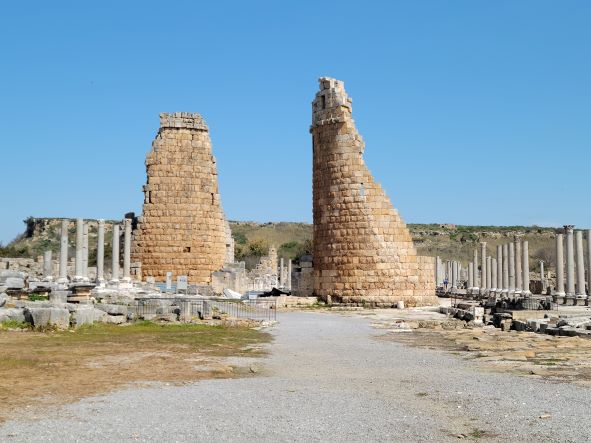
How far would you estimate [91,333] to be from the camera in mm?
14266

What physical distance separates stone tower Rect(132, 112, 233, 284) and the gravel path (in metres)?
20.1

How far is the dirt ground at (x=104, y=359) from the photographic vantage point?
304 inches

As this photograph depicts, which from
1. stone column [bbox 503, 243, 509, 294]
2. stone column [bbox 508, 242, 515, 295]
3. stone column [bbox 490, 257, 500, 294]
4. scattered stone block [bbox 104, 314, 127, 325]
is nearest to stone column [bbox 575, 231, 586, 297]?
stone column [bbox 508, 242, 515, 295]

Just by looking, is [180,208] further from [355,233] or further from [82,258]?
[355,233]

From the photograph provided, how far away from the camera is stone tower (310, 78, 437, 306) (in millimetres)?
26422

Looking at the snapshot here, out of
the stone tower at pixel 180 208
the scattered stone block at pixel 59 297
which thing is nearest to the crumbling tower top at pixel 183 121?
the stone tower at pixel 180 208

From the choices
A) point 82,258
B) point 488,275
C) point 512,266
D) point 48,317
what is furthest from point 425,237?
point 48,317

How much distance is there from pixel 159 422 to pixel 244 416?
798 millimetres

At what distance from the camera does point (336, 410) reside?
679 centimetres

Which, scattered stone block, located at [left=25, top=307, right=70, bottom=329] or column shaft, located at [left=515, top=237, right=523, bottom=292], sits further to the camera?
column shaft, located at [left=515, top=237, right=523, bottom=292]

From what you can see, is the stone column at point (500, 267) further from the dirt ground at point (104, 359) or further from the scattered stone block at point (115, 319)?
the scattered stone block at point (115, 319)

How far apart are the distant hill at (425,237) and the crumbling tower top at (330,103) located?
1730 inches

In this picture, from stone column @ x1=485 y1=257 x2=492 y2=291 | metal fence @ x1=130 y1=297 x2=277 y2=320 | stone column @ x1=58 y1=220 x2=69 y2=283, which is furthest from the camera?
stone column @ x1=485 y1=257 x2=492 y2=291

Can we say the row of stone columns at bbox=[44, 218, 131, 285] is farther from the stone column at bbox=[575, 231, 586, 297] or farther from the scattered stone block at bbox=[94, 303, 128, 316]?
the stone column at bbox=[575, 231, 586, 297]
